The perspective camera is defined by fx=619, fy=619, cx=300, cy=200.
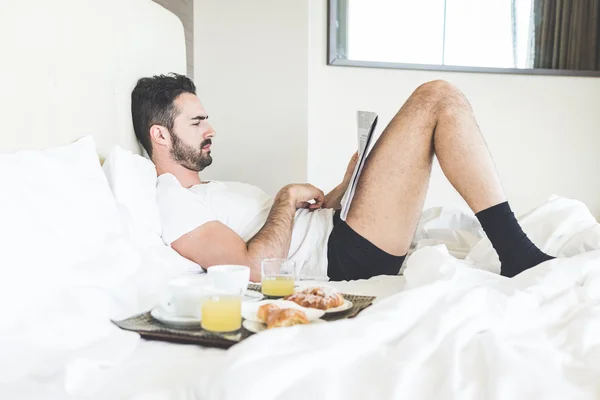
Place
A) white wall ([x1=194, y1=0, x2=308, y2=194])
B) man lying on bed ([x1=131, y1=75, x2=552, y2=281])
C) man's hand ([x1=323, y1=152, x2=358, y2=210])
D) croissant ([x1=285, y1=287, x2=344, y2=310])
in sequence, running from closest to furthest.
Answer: croissant ([x1=285, y1=287, x2=344, y2=310])
man lying on bed ([x1=131, y1=75, x2=552, y2=281])
man's hand ([x1=323, y1=152, x2=358, y2=210])
white wall ([x1=194, y1=0, x2=308, y2=194])

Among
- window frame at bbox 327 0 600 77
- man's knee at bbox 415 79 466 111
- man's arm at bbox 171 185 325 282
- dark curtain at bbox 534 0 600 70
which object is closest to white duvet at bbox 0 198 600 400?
man's arm at bbox 171 185 325 282

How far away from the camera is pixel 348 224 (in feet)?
6.21

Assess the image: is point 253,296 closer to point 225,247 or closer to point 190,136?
point 225,247

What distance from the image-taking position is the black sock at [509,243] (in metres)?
1.53

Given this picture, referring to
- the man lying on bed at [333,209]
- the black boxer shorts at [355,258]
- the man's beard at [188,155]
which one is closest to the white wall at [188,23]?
the man lying on bed at [333,209]

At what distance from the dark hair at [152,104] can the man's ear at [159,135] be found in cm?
1

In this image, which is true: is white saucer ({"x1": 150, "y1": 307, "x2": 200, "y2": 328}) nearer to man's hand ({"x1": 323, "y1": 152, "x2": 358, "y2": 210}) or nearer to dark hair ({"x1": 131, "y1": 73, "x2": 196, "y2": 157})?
dark hair ({"x1": 131, "y1": 73, "x2": 196, "y2": 157})

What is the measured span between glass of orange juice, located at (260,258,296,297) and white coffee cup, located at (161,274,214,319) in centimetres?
23

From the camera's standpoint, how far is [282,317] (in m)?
1.03

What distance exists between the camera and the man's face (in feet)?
6.72

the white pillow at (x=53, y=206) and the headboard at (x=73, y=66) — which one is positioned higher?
the headboard at (x=73, y=66)

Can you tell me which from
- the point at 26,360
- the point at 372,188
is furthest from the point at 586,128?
the point at 26,360

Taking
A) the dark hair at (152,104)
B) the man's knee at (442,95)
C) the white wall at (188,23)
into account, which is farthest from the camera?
the white wall at (188,23)

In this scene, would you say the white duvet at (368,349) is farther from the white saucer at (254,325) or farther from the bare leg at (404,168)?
the bare leg at (404,168)
